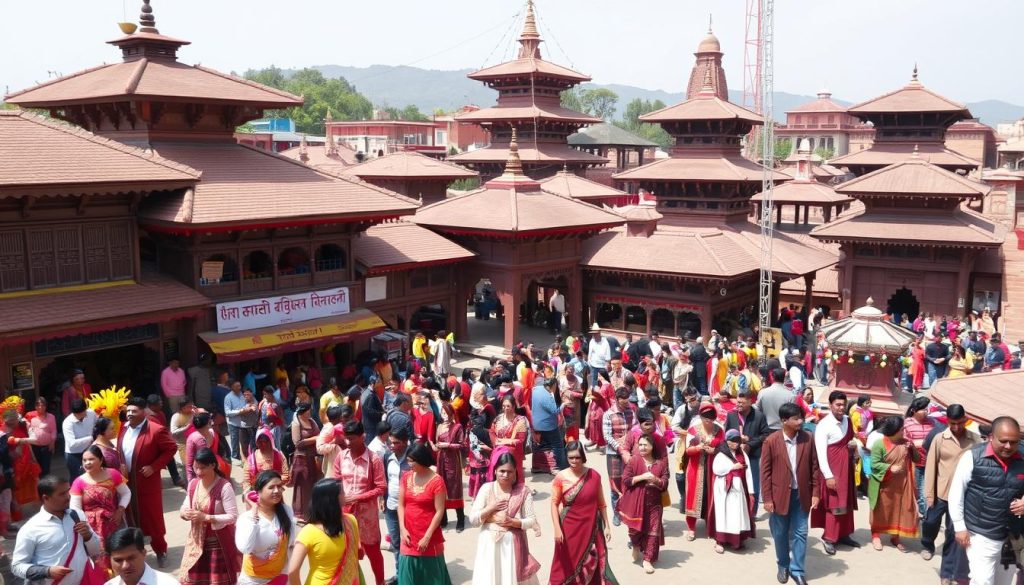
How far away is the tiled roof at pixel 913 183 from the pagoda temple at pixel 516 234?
8.72 meters

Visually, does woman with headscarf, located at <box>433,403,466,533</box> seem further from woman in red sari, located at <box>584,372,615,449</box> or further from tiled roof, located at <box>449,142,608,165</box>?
tiled roof, located at <box>449,142,608,165</box>

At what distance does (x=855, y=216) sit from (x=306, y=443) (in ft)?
77.3

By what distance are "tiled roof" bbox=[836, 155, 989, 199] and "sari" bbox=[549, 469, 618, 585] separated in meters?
22.4

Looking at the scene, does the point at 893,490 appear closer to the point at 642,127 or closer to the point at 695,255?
the point at 695,255

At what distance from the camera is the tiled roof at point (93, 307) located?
13734 millimetres

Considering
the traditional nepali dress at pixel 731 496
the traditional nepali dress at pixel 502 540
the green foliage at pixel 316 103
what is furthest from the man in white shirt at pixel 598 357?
the green foliage at pixel 316 103

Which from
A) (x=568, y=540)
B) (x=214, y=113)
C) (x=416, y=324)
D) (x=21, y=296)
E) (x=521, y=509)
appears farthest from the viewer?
(x=416, y=324)

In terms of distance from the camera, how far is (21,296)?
1423 centimetres

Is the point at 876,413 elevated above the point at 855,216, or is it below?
below

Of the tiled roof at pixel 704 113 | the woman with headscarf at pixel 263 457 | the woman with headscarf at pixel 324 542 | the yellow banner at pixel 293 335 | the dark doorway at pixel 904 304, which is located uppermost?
the tiled roof at pixel 704 113

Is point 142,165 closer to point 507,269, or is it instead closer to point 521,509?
point 507,269

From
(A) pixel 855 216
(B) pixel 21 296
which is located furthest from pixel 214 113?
(A) pixel 855 216

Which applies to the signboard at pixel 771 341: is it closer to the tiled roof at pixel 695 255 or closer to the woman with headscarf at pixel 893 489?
the tiled roof at pixel 695 255

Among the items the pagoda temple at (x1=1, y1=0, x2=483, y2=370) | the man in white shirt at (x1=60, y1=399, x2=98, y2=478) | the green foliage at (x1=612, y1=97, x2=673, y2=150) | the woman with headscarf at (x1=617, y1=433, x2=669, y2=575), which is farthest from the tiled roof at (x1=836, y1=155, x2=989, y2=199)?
the green foliage at (x1=612, y1=97, x2=673, y2=150)
